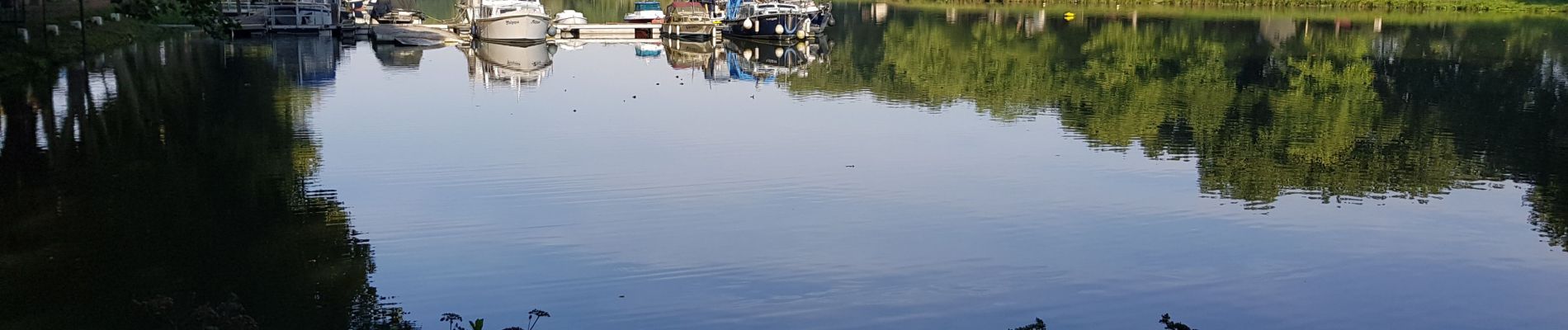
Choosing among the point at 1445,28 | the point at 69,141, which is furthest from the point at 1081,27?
the point at 69,141

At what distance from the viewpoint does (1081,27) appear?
73875 mm

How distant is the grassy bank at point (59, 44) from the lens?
114ft

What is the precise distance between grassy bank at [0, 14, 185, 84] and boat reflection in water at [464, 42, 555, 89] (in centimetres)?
1069

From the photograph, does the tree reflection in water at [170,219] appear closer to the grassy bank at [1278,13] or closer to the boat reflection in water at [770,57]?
the boat reflection in water at [770,57]

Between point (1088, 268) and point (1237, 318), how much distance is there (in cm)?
227

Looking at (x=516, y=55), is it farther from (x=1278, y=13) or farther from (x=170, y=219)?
(x=1278, y=13)

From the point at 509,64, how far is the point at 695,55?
28.9ft

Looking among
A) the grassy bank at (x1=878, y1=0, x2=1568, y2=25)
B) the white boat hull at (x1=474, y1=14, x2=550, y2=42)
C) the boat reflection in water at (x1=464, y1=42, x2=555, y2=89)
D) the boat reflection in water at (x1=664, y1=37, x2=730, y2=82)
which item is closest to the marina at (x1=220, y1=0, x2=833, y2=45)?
the white boat hull at (x1=474, y1=14, x2=550, y2=42)

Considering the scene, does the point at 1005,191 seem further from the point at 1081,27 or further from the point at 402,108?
the point at 1081,27

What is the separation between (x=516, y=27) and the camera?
58562 millimetres

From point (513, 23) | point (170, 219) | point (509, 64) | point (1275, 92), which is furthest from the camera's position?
point (513, 23)

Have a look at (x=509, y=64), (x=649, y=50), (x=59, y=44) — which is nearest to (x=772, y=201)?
(x=509, y=64)

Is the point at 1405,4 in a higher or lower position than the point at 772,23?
higher

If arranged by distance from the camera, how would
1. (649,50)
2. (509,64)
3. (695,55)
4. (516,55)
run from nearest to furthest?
1. (509,64)
2. (516,55)
3. (695,55)
4. (649,50)
